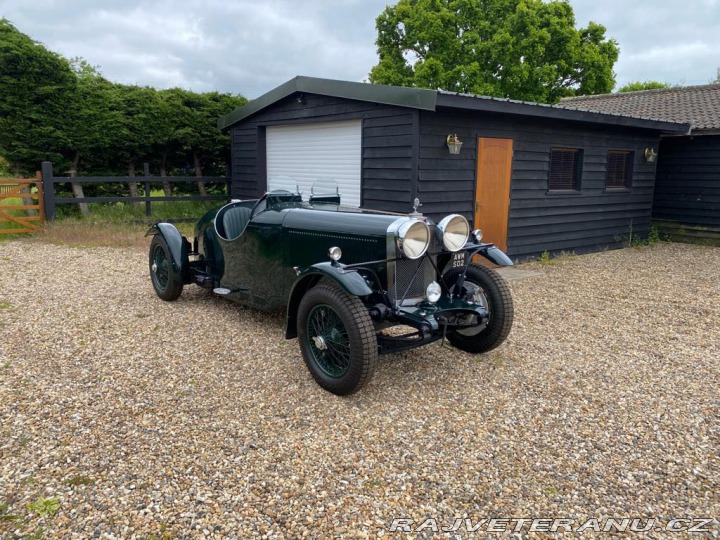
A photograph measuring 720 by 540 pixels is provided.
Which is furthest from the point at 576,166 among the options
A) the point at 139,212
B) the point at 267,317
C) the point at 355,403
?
the point at 139,212

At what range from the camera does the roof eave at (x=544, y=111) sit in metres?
6.79

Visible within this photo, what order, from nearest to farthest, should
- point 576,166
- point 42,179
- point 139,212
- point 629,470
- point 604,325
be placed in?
1. point 629,470
2. point 604,325
3. point 576,166
4. point 42,179
5. point 139,212

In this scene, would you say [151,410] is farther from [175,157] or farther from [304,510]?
[175,157]

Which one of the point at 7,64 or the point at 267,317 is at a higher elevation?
the point at 7,64

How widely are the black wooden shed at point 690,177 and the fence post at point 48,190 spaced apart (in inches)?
480

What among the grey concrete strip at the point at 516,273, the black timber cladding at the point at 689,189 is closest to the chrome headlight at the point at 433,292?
the grey concrete strip at the point at 516,273

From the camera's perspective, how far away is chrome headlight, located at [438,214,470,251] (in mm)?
3832

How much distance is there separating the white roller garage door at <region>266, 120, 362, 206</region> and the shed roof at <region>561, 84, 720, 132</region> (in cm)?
705

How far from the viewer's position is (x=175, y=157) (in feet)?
42.5

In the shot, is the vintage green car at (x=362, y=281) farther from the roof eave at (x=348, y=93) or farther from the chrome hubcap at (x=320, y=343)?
the roof eave at (x=348, y=93)

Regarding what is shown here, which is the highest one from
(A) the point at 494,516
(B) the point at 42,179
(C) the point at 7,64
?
(C) the point at 7,64

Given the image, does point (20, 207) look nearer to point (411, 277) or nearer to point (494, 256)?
point (411, 277)

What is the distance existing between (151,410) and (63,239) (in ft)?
25.1

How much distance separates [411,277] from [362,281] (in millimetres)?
583
